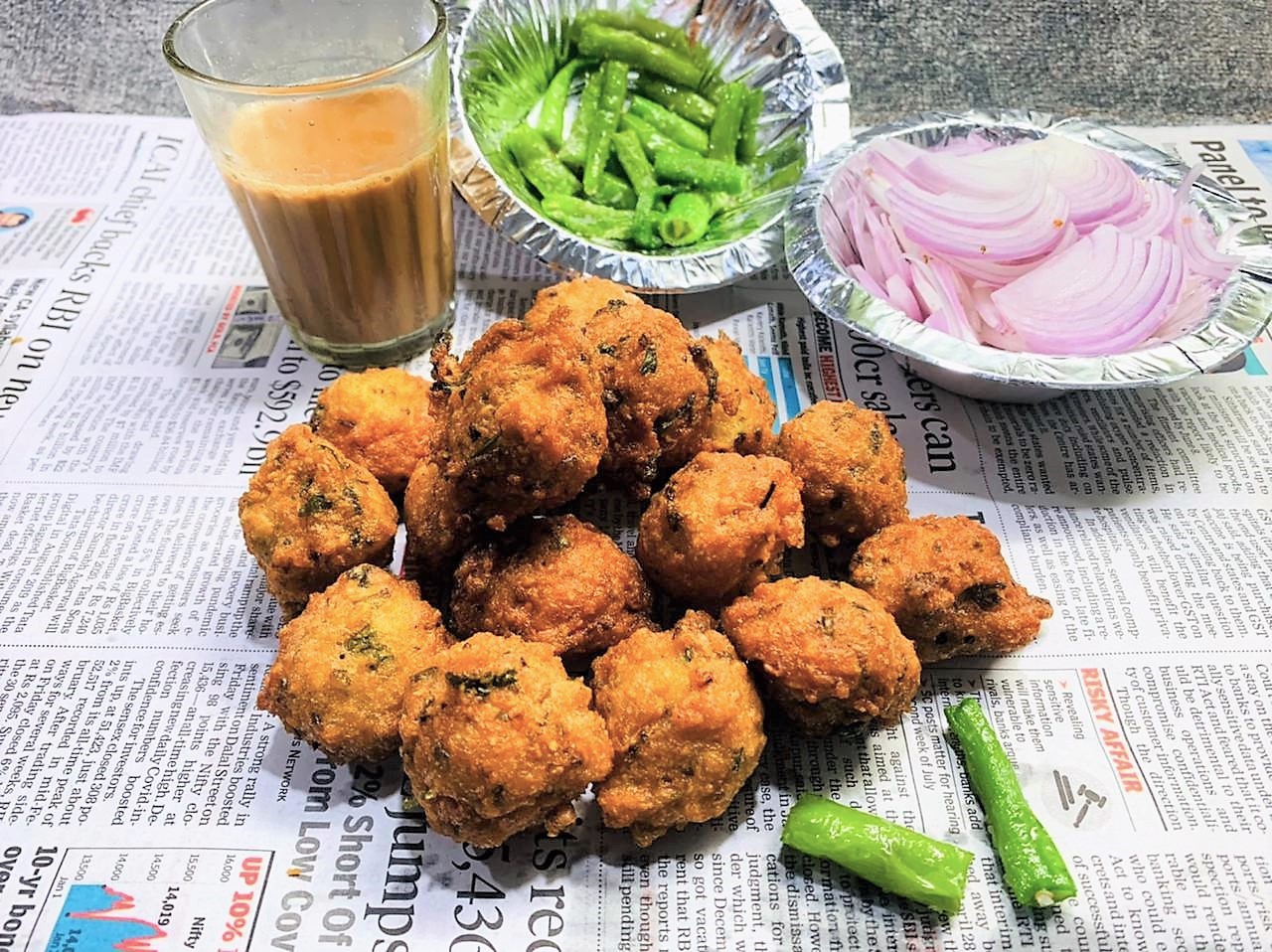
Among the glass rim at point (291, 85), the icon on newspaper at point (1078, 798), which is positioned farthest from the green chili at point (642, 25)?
the icon on newspaper at point (1078, 798)

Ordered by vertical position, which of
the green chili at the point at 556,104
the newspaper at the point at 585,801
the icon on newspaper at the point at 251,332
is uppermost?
the green chili at the point at 556,104

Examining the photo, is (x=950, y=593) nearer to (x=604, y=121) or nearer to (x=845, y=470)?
(x=845, y=470)

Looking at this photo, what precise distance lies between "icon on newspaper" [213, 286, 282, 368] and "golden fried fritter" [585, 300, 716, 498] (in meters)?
0.93

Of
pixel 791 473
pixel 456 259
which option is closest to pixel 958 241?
pixel 791 473

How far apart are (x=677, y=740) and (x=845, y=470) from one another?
52cm

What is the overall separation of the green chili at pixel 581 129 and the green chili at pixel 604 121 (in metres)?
0.01

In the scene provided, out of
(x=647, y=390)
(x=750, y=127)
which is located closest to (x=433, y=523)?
(x=647, y=390)

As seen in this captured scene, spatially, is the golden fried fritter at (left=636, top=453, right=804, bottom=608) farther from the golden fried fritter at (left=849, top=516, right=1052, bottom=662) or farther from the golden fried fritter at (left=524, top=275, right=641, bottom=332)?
the golden fried fritter at (left=524, top=275, right=641, bottom=332)

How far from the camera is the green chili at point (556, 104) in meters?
2.31

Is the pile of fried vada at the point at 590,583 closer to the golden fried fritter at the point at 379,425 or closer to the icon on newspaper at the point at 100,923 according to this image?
the golden fried fritter at the point at 379,425

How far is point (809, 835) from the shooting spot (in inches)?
46.9

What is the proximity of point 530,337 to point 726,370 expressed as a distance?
1.26 feet

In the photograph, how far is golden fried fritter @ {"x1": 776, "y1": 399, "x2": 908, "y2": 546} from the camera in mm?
1455

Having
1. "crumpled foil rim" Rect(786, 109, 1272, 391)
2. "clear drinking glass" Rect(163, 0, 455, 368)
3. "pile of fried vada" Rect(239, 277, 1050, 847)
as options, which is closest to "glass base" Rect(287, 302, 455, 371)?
"clear drinking glass" Rect(163, 0, 455, 368)
